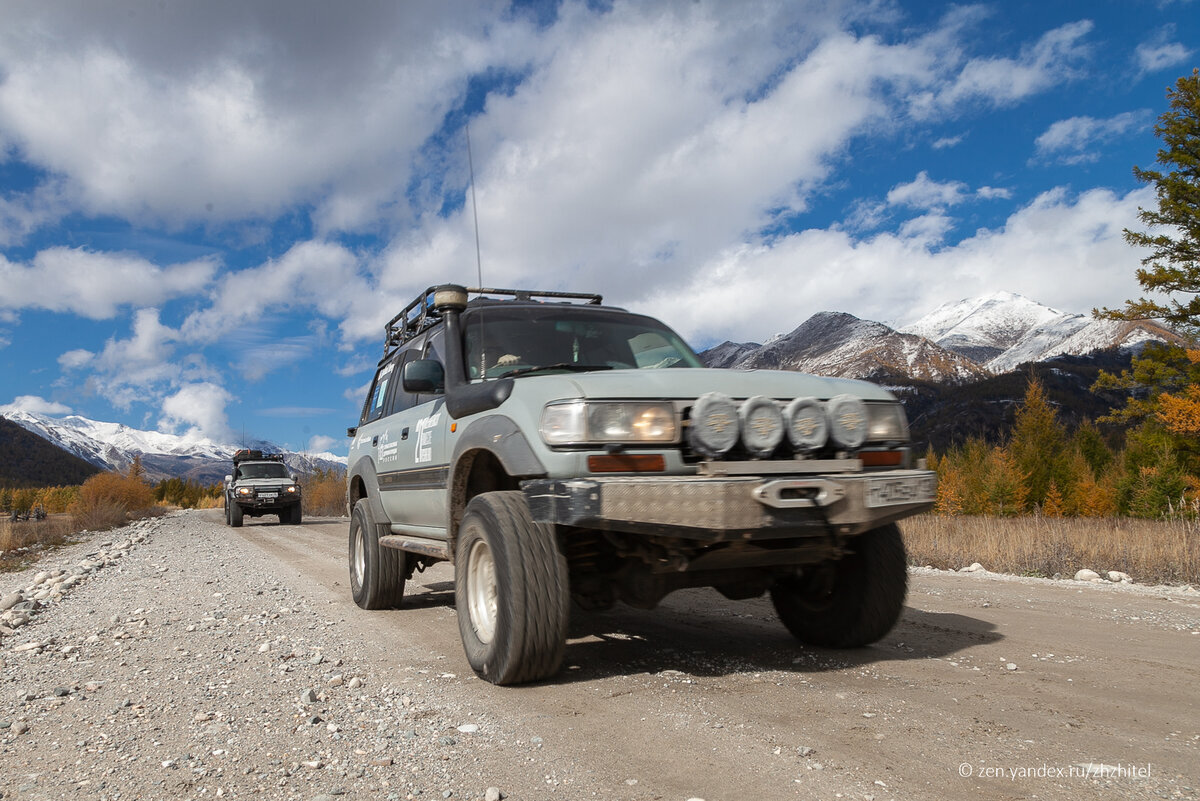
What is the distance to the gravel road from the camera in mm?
2467

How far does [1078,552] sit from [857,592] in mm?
6217

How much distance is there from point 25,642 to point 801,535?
5188 millimetres

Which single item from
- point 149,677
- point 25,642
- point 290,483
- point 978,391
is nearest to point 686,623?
point 149,677

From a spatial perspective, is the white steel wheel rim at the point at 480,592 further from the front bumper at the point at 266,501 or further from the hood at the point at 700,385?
the front bumper at the point at 266,501

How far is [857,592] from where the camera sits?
410 centimetres

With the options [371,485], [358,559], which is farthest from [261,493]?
[371,485]

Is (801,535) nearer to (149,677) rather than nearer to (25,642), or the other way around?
(149,677)

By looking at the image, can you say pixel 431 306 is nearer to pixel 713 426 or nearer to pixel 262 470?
pixel 713 426

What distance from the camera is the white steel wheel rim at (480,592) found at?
3.82m

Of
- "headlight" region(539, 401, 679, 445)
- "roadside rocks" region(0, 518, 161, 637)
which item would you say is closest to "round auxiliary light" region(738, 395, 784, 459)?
"headlight" region(539, 401, 679, 445)

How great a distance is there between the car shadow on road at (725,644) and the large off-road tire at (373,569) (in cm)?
148

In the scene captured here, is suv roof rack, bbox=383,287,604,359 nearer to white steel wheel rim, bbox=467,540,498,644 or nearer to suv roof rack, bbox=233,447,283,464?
white steel wheel rim, bbox=467,540,498,644

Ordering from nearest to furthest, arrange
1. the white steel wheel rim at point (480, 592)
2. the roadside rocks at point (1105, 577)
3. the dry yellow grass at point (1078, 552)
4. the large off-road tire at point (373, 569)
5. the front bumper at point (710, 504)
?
the front bumper at point (710, 504) < the white steel wheel rim at point (480, 592) < the large off-road tire at point (373, 569) < the roadside rocks at point (1105, 577) < the dry yellow grass at point (1078, 552)

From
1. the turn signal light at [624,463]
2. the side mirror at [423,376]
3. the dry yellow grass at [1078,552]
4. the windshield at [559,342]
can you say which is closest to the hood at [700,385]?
the turn signal light at [624,463]
